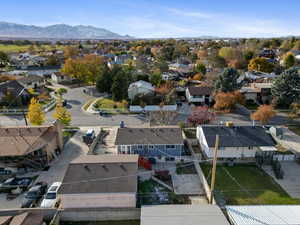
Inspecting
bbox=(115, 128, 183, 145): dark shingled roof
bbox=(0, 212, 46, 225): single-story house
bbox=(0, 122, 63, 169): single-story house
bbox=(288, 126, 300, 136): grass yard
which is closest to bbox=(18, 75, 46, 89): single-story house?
bbox=(0, 122, 63, 169): single-story house

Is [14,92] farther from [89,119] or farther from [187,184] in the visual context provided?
[187,184]

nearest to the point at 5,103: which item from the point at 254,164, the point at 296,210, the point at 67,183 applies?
the point at 67,183

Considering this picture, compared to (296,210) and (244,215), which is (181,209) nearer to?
(244,215)

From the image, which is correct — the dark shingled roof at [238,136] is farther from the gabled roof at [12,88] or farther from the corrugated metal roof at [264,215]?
the gabled roof at [12,88]

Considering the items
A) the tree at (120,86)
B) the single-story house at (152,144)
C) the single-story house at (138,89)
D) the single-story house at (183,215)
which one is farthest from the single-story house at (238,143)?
the tree at (120,86)

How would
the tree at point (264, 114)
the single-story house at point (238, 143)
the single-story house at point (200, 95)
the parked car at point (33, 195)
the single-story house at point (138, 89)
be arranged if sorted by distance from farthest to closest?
1. the single-story house at point (200, 95)
2. the single-story house at point (138, 89)
3. the tree at point (264, 114)
4. the single-story house at point (238, 143)
5. the parked car at point (33, 195)
